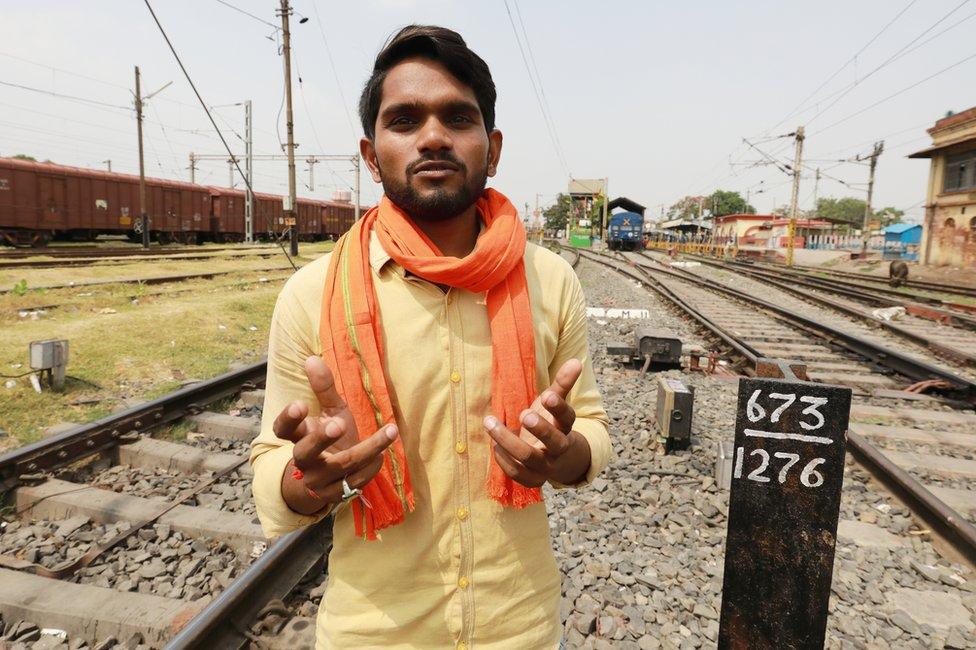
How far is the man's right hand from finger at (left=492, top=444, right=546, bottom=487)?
25cm

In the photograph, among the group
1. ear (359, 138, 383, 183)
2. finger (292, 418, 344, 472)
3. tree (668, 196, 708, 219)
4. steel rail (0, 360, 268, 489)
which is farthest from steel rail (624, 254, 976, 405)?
tree (668, 196, 708, 219)

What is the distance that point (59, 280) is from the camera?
11094 millimetres

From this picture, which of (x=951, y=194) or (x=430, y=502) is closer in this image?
(x=430, y=502)

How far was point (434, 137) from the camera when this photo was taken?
1.38m

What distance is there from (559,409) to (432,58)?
92cm

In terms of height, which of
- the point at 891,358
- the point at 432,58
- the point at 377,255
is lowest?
the point at 891,358

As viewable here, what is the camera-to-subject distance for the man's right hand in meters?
1.08

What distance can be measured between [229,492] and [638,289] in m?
13.9

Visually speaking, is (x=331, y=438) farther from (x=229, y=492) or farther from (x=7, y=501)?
(x=7, y=501)

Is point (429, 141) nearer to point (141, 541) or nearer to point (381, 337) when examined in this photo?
point (381, 337)

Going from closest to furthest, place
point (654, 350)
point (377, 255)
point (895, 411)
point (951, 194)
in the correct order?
point (377, 255)
point (895, 411)
point (654, 350)
point (951, 194)

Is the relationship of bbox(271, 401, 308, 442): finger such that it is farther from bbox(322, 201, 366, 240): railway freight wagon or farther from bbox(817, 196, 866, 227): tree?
bbox(817, 196, 866, 227): tree

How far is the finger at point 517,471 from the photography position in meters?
1.23

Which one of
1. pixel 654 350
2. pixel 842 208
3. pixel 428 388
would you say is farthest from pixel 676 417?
pixel 842 208
